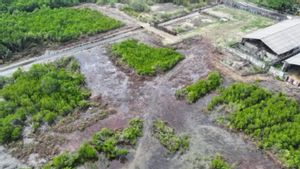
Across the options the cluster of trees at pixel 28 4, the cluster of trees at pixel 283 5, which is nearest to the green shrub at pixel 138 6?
the cluster of trees at pixel 28 4

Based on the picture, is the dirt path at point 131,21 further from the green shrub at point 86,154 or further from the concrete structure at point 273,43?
the green shrub at point 86,154

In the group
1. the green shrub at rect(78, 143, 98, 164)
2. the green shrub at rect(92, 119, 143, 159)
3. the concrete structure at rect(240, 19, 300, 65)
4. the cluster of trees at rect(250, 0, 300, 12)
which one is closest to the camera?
the green shrub at rect(78, 143, 98, 164)

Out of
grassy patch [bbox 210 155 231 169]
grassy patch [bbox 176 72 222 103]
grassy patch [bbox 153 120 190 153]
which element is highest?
grassy patch [bbox 176 72 222 103]

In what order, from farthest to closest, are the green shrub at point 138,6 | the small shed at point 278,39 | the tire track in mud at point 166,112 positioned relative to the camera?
1. the green shrub at point 138,6
2. the small shed at point 278,39
3. the tire track in mud at point 166,112

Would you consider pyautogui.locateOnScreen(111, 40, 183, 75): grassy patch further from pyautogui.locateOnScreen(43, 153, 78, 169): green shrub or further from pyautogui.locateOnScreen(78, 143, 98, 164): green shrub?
pyautogui.locateOnScreen(43, 153, 78, 169): green shrub

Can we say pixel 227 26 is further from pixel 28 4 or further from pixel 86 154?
pixel 28 4

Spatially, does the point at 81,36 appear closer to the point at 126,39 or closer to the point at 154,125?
the point at 126,39

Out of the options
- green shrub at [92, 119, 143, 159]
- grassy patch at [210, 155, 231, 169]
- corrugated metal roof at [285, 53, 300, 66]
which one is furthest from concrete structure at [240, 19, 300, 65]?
green shrub at [92, 119, 143, 159]
